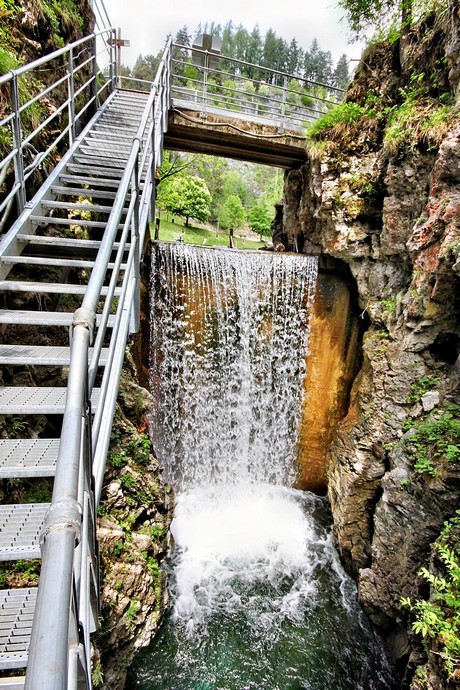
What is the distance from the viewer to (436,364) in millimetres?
6027

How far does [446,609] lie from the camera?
159 inches

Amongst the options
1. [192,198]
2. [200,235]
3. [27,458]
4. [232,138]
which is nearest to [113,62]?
[232,138]

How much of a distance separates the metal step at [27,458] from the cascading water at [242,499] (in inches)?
178

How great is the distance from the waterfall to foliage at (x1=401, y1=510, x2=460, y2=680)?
162 inches

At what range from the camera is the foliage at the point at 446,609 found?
3.67 metres

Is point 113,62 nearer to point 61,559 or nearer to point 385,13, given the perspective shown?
point 385,13

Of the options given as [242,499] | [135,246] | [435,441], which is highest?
[135,246]

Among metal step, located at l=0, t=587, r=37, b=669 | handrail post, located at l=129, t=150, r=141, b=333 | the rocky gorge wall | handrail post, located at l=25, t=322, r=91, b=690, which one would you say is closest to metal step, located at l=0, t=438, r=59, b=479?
metal step, located at l=0, t=587, r=37, b=669

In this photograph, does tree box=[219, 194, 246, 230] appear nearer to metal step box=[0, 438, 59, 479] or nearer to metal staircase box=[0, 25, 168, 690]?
metal staircase box=[0, 25, 168, 690]

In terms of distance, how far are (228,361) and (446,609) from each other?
5.08m

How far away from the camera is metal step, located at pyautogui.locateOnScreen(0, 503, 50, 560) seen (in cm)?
167

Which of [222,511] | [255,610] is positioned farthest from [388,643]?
[222,511]

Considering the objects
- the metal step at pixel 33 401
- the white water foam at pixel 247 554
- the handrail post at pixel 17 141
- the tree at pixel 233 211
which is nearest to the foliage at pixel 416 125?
the handrail post at pixel 17 141

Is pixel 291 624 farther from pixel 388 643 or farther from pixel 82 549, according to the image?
pixel 82 549
